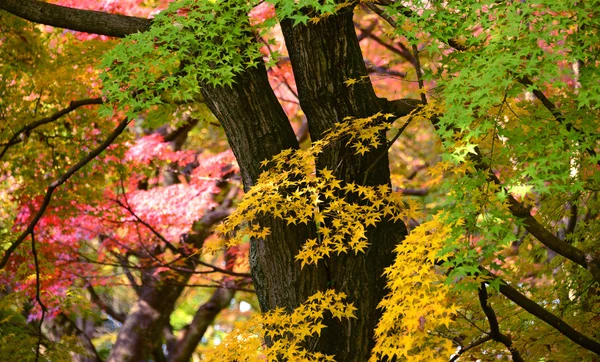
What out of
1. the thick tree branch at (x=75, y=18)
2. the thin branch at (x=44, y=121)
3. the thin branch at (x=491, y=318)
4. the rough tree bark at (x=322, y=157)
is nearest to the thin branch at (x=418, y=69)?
the rough tree bark at (x=322, y=157)

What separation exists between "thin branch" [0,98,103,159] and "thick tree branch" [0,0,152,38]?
1.42 meters

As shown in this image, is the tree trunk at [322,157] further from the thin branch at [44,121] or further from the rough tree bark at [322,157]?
the thin branch at [44,121]

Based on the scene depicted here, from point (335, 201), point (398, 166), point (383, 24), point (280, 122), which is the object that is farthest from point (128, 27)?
point (398, 166)

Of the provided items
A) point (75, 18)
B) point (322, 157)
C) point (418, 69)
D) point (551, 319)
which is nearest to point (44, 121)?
point (75, 18)

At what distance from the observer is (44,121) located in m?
7.31

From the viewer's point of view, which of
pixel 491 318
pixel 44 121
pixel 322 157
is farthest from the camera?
pixel 44 121

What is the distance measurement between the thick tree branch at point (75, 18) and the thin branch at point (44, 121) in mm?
1421

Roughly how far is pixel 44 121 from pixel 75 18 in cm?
196

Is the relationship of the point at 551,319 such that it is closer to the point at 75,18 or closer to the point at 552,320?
the point at 552,320

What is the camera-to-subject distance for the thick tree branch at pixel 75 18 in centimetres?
562

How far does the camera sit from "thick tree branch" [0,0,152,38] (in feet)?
18.5

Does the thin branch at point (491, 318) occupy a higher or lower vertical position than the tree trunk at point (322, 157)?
lower

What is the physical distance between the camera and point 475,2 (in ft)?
14.2

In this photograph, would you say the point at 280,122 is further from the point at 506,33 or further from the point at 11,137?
the point at 11,137
